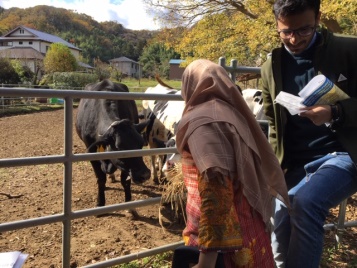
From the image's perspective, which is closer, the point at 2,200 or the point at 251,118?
the point at 251,118

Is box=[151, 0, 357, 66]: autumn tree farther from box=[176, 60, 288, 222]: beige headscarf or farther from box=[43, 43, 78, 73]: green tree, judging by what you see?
box=[43, 43, 78, 73]: green tree

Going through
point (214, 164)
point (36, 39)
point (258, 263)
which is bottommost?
point (258, 263)

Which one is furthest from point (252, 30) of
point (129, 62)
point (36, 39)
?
point (129, 62)

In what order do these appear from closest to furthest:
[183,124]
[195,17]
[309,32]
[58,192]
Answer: [183,124] < [309,32] < [58,192] < [195,17]

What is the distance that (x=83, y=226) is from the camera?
429 centimetres

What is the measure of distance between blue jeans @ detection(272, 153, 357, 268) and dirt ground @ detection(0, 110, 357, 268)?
155 cm

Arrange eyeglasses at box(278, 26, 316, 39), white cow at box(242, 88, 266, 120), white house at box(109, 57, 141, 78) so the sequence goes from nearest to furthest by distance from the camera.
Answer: eyeglasses at box(278, 26, 316, 39), white cow at box(242, 88, 266, 120), white house at box(109, 57, 141, 78)

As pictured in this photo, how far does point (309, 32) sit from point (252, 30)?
8224mm

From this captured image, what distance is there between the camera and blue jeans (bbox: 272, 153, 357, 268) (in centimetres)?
184

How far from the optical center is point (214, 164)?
144 centimetres

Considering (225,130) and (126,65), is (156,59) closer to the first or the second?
(126,65)

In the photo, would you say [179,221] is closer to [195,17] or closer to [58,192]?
[58,192]

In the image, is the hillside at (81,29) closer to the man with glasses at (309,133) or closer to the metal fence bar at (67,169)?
the metal fence bar at (67,169)

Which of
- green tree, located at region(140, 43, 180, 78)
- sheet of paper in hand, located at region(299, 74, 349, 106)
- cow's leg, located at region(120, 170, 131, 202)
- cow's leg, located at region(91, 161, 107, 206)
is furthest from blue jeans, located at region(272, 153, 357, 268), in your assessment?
green tree, located at region(140, 43, 180, 78)
